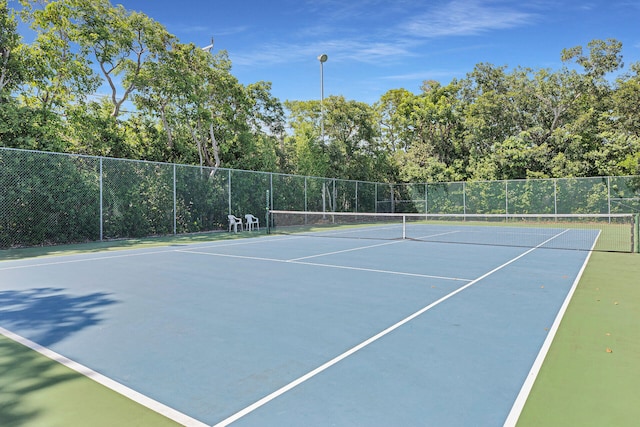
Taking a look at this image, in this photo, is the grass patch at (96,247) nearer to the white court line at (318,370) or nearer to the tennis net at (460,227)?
the tennis net at (460,227)

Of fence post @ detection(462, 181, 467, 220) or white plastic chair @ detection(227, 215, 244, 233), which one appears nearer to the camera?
white plastic chair @ detection(227, 215, 244, 233)

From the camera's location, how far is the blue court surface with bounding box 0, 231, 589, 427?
245 centimetres

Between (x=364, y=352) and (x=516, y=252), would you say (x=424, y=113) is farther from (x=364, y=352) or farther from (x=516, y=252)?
(x=364, y=352)

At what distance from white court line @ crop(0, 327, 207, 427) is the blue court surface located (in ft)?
0.06

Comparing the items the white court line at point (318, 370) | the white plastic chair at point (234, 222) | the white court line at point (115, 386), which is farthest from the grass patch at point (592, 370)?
the white plastic chair at point (234, 222)

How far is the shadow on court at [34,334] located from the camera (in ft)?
8.02

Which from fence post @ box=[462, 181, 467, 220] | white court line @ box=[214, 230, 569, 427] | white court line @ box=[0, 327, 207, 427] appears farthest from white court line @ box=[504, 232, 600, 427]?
fence post @ box=[462, 181, 467, 220]

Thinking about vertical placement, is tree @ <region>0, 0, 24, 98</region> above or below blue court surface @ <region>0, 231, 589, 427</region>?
above

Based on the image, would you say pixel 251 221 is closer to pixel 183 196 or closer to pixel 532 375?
pixel 183 196

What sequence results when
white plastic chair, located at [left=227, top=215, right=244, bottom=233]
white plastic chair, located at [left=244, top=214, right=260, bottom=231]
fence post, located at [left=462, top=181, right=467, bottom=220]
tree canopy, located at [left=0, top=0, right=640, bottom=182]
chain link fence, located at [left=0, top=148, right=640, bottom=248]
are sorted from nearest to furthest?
chain link fence, located at [left=0, top=148, right=640, bottom=248]
tree canopy, located at [left=0, top=0, right=640, bottom=182]
white plastic chair, located at [left=227, top=215, right=244, bottom=233]
white plastic chair, located at [left=244, top=214, right=260, bottom=231]
fence post, located at [left=462, top=181, right=467, bottom=220]

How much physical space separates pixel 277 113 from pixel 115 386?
73.7ft

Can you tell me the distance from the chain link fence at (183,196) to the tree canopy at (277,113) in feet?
4.61

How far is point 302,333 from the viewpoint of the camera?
3.73 metres

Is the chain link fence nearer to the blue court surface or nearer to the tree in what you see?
the tree
